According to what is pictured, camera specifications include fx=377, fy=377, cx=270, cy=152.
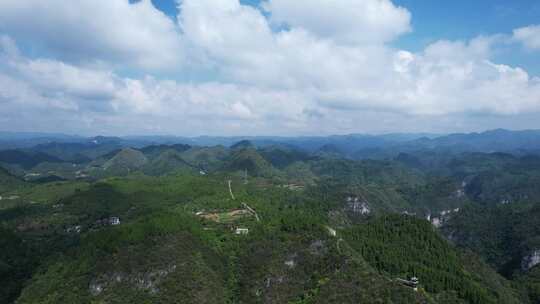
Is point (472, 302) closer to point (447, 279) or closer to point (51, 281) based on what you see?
point (447, 279)

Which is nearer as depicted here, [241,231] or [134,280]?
[134,280]

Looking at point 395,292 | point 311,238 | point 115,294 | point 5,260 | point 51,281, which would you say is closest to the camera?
point 395,292

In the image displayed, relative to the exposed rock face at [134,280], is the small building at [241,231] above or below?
above

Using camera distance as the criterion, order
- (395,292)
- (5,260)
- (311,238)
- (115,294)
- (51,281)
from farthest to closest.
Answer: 1. (5,260)
2. (311,238)
3. (51,281)
4. (115,294)
5. (395,292)

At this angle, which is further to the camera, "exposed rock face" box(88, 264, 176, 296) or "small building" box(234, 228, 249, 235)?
"small building" box(234, 228, 249, 235)

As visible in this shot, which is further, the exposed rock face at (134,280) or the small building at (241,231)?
the small building at (241,231)

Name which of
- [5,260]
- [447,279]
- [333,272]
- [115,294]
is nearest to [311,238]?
[333,272]

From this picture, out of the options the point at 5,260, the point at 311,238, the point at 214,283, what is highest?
the point at 311,238

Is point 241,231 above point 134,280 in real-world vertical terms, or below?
above

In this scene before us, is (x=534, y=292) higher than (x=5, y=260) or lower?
lower

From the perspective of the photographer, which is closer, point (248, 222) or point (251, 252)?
point (251, 252)

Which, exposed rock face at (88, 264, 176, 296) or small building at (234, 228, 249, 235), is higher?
small building at (234, 228, 249, 235)
